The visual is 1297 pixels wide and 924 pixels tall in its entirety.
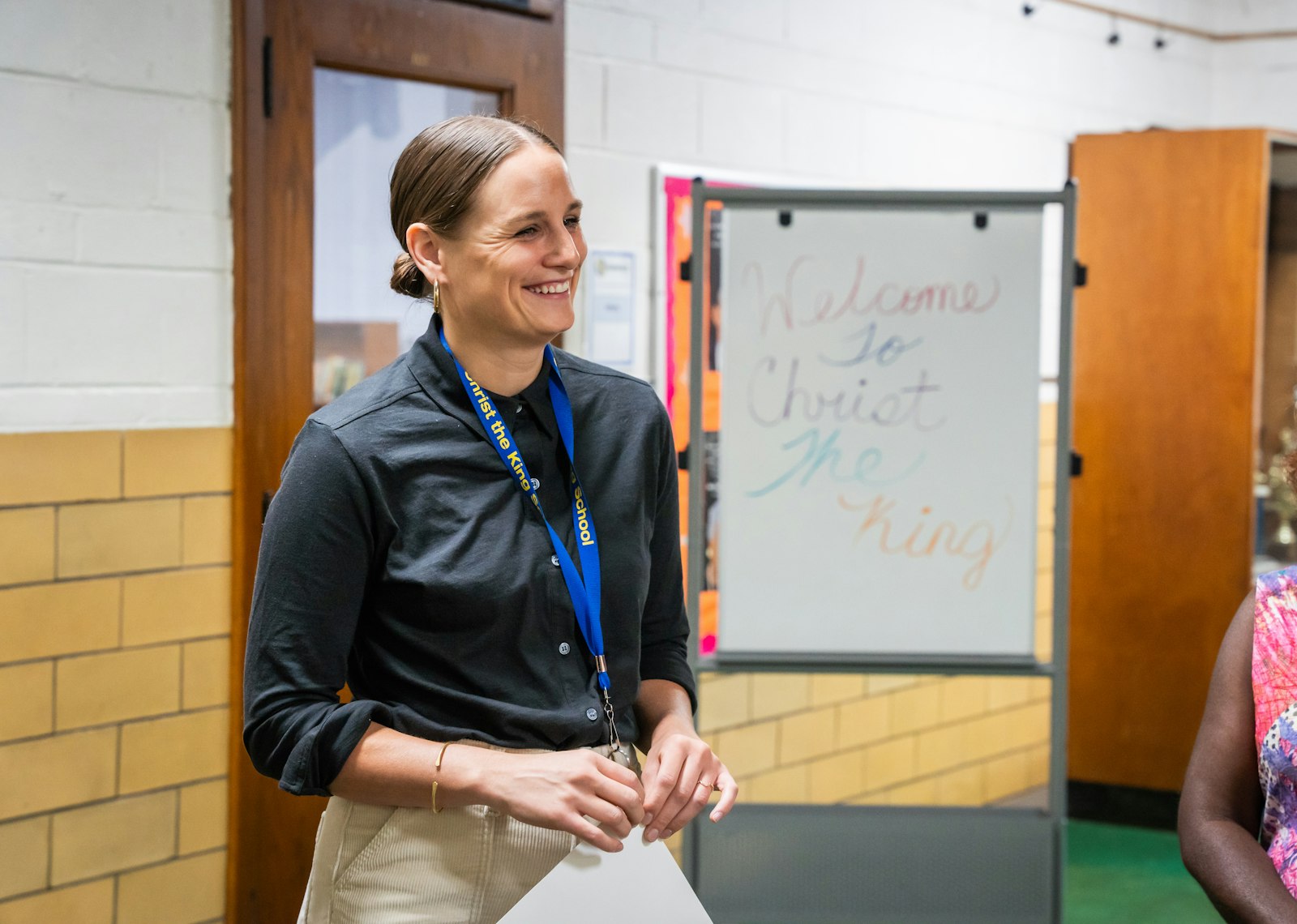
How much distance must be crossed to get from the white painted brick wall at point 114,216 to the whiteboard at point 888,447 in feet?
3.32

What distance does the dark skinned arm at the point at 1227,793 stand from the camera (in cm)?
140

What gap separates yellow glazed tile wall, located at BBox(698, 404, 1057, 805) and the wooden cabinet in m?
0.15

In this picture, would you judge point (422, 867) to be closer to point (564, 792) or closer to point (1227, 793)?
point (564, 792)

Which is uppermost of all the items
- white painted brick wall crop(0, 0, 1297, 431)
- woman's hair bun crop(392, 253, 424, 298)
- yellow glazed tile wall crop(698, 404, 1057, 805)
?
white painted brick wall crop(0, 0, 1297, 431)

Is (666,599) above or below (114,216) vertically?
below

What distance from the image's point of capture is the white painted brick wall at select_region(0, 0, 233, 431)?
2117 millimetres

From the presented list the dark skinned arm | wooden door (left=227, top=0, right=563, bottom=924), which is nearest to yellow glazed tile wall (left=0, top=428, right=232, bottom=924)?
wooden door (left=227, top=0, right=563, bottom=924)

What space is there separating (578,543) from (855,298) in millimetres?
1376

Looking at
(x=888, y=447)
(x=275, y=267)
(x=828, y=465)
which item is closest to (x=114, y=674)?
(x=275, y=267)

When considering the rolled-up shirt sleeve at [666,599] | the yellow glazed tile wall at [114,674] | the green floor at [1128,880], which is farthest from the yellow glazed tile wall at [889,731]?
the rolled-up shirt sleeve at [666,599]

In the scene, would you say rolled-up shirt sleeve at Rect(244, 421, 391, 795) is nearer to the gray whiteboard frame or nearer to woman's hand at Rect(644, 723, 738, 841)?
woman's hand at Rect(644, 723, 738, 841)

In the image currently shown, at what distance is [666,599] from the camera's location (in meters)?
1.33

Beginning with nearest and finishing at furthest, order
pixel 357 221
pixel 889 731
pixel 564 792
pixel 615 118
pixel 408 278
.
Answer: pixel 564 792 < pixel 408 278 < pixel 357 221 < pixel 615 118 < pixel 889 731

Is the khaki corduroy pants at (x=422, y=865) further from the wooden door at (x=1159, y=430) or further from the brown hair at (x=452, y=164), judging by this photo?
the wooden door at (x=1159, y=430)
